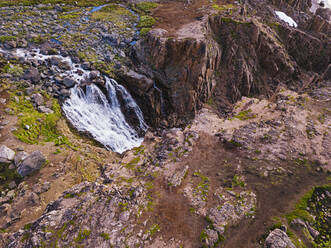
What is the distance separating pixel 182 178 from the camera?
41.9 feet

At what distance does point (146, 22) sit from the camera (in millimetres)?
34125

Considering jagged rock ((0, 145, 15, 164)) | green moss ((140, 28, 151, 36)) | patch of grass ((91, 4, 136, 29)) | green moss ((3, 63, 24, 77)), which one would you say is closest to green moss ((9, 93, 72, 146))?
jagged rock ((0, 145, 15, 164))

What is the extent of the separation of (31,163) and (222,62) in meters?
30.2

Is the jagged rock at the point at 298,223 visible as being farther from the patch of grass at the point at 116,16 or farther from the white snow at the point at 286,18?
the white snow at the point at 286,18

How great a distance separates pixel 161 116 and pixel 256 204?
19.9 m

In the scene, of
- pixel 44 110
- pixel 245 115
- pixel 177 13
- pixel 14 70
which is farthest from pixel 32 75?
pixel 177 13

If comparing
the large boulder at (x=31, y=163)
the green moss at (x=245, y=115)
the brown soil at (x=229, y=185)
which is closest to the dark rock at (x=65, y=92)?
the large boulder at (x=31, y=163)

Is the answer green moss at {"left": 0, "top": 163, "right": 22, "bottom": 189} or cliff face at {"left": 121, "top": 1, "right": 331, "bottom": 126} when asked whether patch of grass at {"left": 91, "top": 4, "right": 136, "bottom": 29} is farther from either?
green moss at {"left": 0, "top": 163, "right": 22, "bottom": 189}

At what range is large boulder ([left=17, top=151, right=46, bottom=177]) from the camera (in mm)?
13055

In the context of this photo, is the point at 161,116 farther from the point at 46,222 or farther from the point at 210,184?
the point at 46,222

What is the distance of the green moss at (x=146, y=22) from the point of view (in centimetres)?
3356

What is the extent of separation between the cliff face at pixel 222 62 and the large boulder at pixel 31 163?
621 inches

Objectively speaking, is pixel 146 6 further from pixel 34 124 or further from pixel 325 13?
pixel 325 13

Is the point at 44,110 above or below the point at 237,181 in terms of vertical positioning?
below
